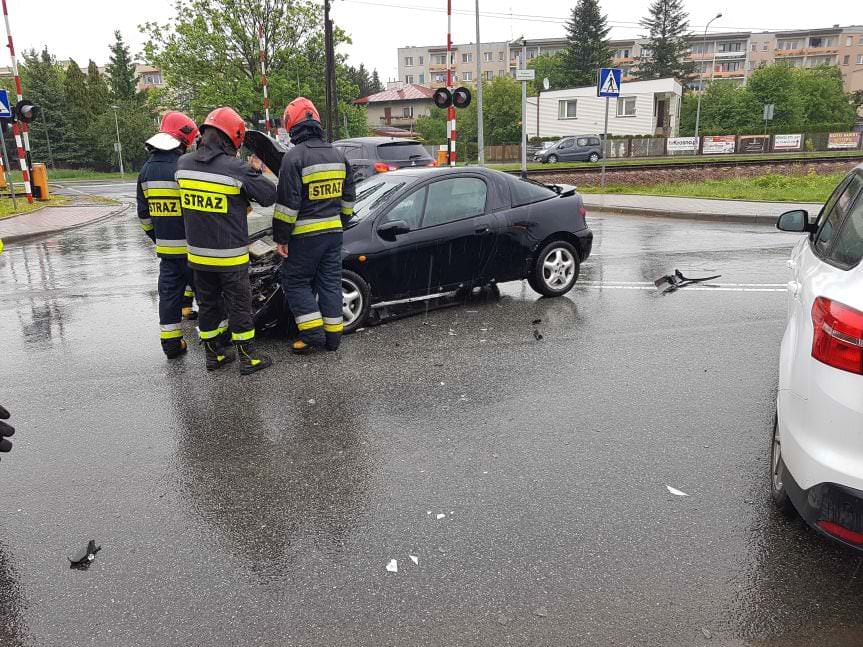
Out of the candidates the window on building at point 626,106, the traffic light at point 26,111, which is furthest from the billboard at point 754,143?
the traffic light at point 26,111

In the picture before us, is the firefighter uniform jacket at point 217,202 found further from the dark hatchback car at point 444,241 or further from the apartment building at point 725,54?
the apartment building at point 725,54

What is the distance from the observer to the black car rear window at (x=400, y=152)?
653 inches

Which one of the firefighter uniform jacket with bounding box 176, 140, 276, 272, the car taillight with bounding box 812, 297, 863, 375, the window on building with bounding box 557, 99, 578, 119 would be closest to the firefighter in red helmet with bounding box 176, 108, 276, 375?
the firefighter uniform jacket with bounding box 176, 140, 276, 272

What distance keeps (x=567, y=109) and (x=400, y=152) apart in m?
→ 41.4

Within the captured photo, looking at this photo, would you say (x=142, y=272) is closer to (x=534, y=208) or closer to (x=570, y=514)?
(x=534, y=208)

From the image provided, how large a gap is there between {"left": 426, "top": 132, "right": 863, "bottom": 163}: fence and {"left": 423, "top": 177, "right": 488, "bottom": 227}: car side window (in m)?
39.5

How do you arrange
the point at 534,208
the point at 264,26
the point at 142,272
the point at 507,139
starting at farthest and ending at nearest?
the point at 507,139, the point at 264,26, the point at 142,272, the point at 534,208

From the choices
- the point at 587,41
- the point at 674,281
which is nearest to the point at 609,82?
the point at 674,281

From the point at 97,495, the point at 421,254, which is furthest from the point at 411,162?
the point at 97,495

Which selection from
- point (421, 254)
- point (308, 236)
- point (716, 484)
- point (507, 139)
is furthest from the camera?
point (507, 139)

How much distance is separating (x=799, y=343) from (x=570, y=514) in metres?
1.32

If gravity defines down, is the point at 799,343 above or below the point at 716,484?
above

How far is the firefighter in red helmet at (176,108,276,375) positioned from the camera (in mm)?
5441

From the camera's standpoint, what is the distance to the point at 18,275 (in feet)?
34.9
